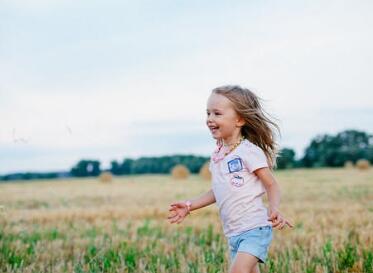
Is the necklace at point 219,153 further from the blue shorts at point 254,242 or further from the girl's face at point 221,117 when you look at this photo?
the blue shorts at point 254,242

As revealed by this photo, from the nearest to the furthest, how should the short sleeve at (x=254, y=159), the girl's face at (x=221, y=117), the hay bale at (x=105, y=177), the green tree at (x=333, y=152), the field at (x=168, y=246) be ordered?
the short sleeve at (x=254, y=159) < the girl's face at (x=221, y=117) < the field at (x=168, y=246) < the hay bale at (x=105, y=177) < the green tree at (x=333, y=152)

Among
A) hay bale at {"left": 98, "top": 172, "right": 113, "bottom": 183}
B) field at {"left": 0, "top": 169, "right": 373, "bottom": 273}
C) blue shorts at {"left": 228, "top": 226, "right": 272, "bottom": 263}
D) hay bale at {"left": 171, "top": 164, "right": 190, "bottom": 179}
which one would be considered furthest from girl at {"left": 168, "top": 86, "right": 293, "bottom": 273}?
hay bale at {"left": 171, "top": 164, "right": 190, "bottom": 179}

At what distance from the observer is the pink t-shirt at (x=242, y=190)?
3750 millimetres

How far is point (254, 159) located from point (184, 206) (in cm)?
58

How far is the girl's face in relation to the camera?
3893 millimetres

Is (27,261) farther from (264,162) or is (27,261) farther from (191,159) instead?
(191,159)

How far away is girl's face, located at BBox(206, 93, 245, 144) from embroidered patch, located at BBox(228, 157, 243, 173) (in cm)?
21

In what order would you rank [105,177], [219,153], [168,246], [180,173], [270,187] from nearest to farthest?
[270,187], [219,153], [168,246], [105,177], [180,173]

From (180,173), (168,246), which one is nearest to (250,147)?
(168,246)

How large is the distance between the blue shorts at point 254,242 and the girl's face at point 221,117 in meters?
0.65

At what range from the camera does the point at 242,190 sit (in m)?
3.77

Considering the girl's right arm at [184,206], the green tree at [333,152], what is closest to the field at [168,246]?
the girl's right arm at [184,206]

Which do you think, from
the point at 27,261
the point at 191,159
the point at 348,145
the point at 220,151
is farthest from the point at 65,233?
the point at 348,145

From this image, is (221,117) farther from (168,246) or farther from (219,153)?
(168,246)
